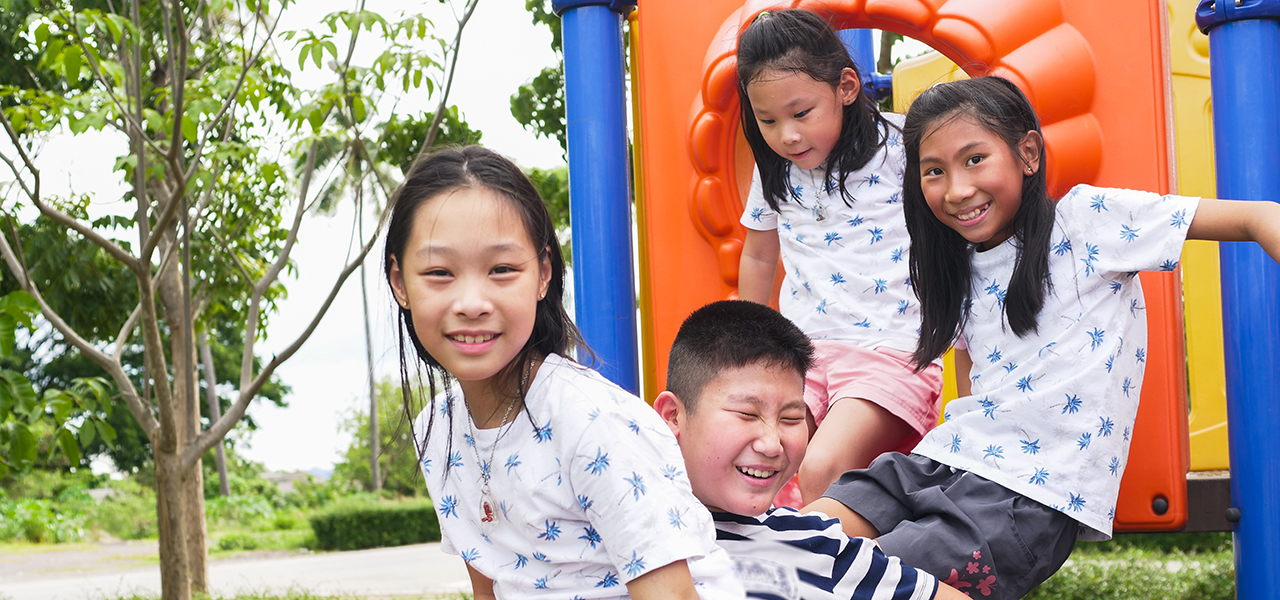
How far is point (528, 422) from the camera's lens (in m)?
1.37

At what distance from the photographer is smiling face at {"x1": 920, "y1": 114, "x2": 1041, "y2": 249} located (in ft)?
6.28

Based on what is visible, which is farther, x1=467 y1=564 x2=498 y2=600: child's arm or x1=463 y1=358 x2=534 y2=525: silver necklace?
x1=467 y1=564 x2=498 y2=600: child's arm

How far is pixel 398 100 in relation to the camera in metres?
4.57

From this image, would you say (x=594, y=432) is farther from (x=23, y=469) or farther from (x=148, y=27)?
(x=148, y=27)

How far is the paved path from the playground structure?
4.78 meters

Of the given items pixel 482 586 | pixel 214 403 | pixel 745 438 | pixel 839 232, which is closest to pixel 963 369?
pixel 839 232

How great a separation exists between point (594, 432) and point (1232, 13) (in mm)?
1672

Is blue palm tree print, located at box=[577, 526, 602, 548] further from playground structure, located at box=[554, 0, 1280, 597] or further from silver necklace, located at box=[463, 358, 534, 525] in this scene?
playground structure, located at box=[554, 0, 1280, 597]

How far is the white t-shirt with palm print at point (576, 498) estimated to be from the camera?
1.21 meters

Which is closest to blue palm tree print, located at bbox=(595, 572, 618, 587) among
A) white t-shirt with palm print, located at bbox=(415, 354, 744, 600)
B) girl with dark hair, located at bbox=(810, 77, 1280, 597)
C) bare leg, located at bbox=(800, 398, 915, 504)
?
white t-shirt with palm print, located at bbox=(415, 354, 744, 600)

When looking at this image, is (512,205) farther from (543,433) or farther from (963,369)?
(963,369)

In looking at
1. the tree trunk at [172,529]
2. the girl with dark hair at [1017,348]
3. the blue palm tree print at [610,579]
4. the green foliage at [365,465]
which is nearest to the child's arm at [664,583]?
the blue palm tree print at [610,579]

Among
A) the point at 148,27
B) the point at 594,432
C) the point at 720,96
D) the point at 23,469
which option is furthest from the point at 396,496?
the point at 594,432

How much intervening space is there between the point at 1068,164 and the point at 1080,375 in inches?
28.5
